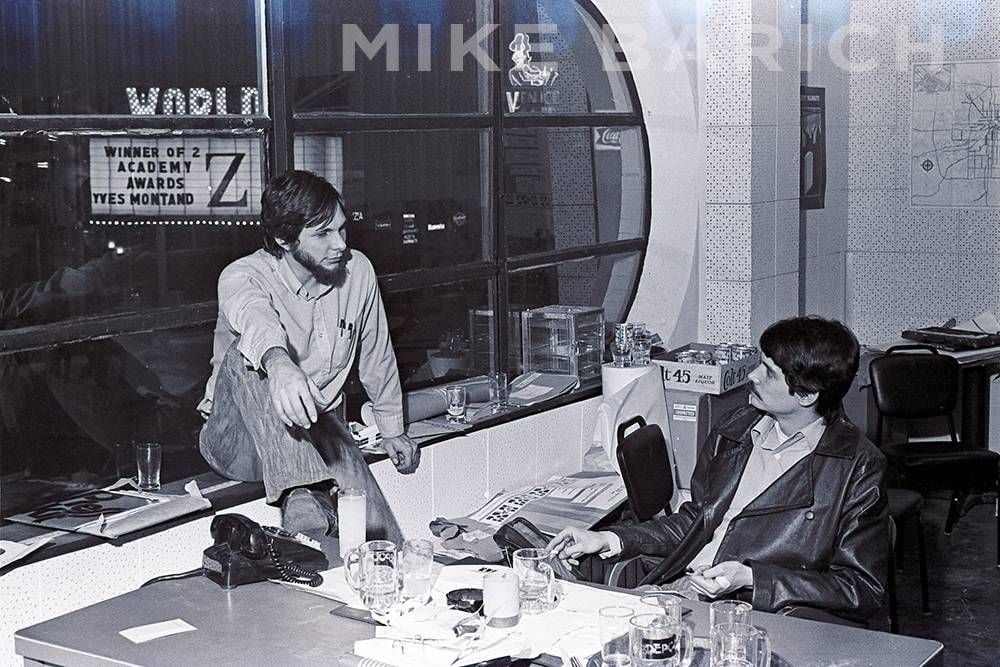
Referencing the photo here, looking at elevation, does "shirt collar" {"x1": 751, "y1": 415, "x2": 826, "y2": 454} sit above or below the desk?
above

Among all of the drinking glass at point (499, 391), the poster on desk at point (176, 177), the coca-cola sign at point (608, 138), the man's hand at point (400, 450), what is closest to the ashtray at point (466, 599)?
the man's hand at point (400, 450)

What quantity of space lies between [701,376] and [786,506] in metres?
2.09

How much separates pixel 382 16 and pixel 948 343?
12.2 ft

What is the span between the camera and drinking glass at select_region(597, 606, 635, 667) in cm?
251

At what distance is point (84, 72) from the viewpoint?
3715 mm

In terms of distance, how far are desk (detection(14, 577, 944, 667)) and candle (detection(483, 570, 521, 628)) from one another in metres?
0.26

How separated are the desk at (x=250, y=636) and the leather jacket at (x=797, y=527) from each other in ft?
1.86

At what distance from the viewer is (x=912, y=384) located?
6.37 metres

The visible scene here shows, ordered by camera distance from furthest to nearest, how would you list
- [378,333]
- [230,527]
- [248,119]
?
1. [378,333]
2. [248,119]
3. [230,527]

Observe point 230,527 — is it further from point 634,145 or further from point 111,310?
point 634,145

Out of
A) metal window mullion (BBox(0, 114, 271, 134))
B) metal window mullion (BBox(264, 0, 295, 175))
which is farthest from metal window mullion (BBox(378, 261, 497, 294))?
metal window mullion (BBox(0, 114, 271, 134))

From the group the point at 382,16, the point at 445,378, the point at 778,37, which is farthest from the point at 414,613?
the point at 778,37

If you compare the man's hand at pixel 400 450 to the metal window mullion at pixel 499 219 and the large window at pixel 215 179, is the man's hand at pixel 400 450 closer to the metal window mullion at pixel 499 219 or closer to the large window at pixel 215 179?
the large window at pixel 215 179

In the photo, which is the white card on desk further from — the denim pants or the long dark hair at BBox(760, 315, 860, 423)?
the long dark hair at BBox(760, 315, 860, 423)
